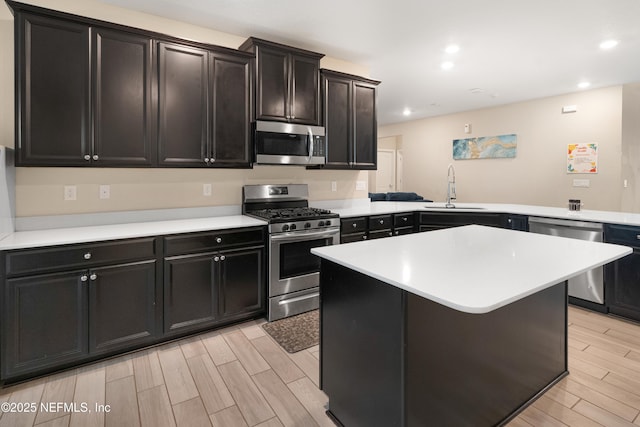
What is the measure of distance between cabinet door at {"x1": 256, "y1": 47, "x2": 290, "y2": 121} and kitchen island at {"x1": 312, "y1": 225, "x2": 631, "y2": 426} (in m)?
1.85

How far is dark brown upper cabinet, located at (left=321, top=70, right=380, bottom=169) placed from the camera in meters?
3.68

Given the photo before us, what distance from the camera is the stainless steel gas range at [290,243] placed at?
3016 mm

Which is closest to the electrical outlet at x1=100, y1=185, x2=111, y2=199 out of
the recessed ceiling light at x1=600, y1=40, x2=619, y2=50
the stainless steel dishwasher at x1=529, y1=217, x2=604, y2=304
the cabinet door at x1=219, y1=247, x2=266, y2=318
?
the cabinet door at x1=219, y1=247, x2=266, y2=318

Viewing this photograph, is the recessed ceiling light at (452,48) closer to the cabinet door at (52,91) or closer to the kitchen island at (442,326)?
the kitchen island at (442,326)

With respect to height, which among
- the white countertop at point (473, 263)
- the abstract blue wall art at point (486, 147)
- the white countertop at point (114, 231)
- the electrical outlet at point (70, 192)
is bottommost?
the white countertop at point (473, 263)

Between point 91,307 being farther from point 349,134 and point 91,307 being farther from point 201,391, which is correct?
point 349,134

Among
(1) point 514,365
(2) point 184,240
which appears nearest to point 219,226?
(2) point 184,240

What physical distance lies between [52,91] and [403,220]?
3.54 m

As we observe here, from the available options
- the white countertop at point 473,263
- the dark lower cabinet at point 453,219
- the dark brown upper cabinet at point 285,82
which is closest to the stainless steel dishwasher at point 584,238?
the dark lower cabinet at point 453,219

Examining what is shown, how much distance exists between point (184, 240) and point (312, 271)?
1246 millimetres

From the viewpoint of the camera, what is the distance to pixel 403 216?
13.6 ft

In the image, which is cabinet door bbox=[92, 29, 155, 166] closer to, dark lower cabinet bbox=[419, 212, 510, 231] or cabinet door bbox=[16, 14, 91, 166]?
cabinet door bbox=[16, 14, 91, 166]

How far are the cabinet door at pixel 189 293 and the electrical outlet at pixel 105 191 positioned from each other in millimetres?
836

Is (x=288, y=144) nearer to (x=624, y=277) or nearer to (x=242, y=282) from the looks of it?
(x=242, y=282)
